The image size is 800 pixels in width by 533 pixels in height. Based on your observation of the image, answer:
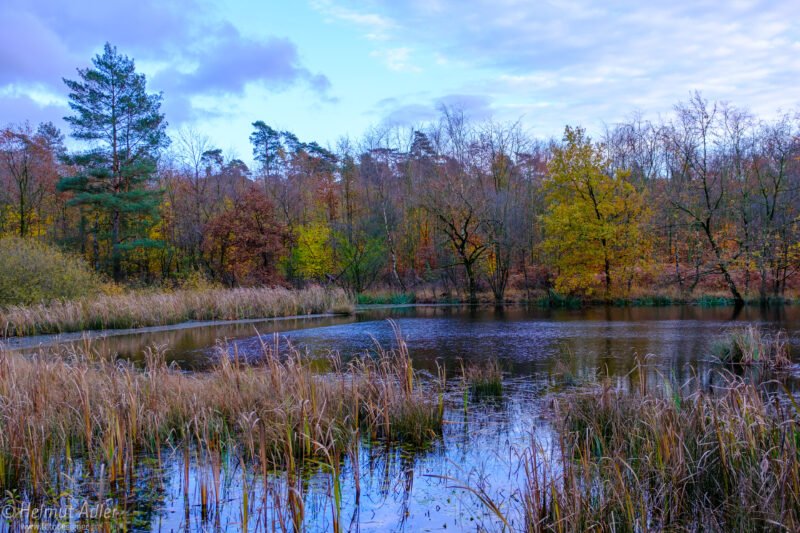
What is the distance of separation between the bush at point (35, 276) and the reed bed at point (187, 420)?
48.8 feet

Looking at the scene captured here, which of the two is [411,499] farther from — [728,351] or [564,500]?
[728,351]

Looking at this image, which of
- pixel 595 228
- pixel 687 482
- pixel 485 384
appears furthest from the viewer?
pixel 595 228

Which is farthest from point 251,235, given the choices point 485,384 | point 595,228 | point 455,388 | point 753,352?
point 753,352

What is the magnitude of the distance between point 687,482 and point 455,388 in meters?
5.63

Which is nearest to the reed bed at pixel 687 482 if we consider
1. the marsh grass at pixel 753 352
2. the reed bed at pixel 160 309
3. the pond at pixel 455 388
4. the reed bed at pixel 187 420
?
the pond at pixel 455 388

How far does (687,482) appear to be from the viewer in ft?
15.1

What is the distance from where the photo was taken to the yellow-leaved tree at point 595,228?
34625 mm

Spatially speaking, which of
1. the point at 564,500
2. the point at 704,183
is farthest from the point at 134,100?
the point at 564,500

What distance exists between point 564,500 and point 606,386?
3.12 m

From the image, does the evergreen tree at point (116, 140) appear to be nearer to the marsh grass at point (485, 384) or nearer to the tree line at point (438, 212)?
the tree line at point (438, 212)

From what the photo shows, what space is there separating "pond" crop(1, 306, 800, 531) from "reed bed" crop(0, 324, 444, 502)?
0.31 m

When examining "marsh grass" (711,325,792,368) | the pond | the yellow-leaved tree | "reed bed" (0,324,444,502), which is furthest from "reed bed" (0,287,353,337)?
"marsh grass" (711,325,792,368)

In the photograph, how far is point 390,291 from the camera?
40375mm

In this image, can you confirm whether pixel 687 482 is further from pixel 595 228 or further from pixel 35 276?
pixel 595 228
